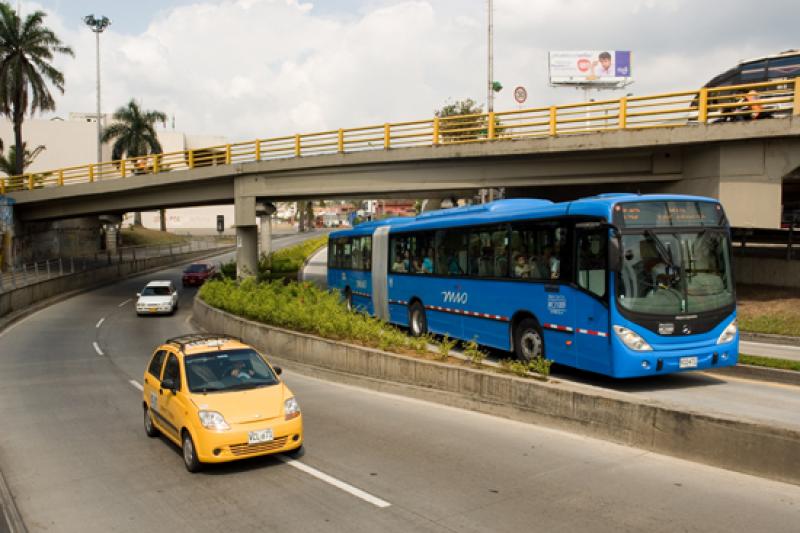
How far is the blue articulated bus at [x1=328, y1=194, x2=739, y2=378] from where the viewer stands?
12.0 m

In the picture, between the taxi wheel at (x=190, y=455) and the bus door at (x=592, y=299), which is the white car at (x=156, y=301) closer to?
the bus door at (x=592, y=299)

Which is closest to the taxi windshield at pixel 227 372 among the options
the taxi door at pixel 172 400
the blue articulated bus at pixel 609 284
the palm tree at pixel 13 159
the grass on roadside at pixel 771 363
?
the taxi door at pixel 172 400

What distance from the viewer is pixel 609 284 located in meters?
12.1

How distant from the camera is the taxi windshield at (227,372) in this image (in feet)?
31.6

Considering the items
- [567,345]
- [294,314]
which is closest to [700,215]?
[567,345]

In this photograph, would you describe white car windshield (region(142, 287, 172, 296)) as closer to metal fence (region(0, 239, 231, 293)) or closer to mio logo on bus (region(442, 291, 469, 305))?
metal fence (region(0, 239, 231, 293))

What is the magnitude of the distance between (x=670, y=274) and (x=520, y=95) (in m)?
26.9

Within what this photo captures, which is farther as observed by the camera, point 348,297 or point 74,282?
point 74,282

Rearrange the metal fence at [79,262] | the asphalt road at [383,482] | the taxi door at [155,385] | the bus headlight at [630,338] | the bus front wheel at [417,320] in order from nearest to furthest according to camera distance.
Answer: the asphalt road at [383,482]
the taxi door at [155,385]
the bus headlight at [630,338]
the bus front wheel at [417,320]
the metal fence at [79,262]

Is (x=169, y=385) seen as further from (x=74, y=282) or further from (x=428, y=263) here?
(x=74, y=282)

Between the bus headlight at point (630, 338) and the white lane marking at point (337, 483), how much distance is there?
19.6 ft

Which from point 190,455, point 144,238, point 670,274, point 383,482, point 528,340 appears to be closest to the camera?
point 383,482

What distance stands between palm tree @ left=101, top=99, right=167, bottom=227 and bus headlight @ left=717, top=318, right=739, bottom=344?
7499cm

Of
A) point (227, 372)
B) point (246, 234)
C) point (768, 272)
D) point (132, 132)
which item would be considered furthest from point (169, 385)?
point (132, 132)
